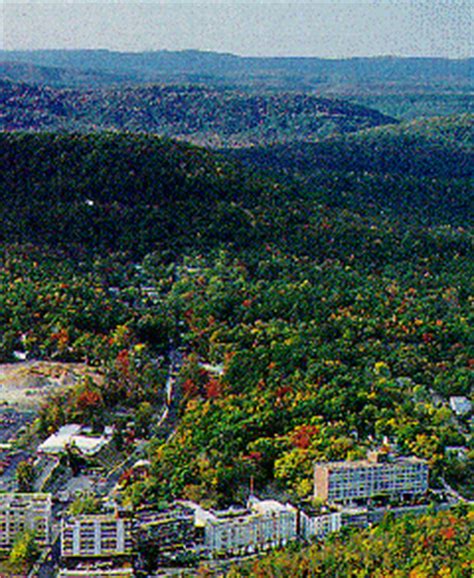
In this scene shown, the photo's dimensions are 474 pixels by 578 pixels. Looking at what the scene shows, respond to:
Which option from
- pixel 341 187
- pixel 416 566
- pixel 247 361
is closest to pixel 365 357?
pixel 247 361

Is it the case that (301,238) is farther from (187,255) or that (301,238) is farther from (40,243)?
(40,243)

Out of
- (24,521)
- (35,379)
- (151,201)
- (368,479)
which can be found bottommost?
(35,379)

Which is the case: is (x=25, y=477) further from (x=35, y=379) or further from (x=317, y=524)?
(x=35, y=379)

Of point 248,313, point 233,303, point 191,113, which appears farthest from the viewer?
point 191,113

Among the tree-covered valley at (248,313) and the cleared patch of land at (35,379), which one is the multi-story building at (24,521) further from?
the cleared patch of land at (35,379)

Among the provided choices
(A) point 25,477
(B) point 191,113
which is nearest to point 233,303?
(A) point 25,477

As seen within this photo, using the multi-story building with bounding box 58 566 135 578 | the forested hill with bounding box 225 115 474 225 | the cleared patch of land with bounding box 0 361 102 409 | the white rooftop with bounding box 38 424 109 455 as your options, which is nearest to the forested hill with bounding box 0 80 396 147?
the forested hill with bounding box 225 115 474 225

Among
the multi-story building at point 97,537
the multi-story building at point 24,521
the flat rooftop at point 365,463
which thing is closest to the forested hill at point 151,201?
the flat rooftop at point 365,463
